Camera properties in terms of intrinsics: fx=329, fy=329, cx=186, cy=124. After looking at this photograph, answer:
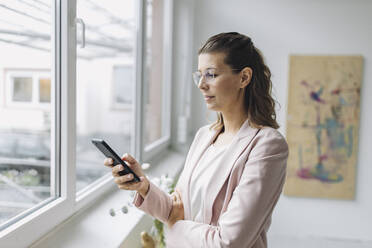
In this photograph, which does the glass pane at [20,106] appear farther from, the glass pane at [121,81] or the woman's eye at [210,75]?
the glass pane at [121,81]

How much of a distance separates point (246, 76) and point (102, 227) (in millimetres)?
780

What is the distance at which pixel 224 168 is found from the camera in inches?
37.3

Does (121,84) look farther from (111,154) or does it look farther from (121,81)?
(111,154)

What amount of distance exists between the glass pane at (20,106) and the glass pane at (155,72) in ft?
3.28

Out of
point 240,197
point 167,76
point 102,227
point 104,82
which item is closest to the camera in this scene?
point 240,197

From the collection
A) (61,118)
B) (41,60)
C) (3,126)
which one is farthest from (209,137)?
(3,126)

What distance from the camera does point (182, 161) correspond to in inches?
105

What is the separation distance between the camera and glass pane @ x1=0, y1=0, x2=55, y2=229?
3.64ft

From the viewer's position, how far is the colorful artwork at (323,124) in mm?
2961

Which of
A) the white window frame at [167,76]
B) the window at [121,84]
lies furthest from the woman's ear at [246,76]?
the window at [121,84]

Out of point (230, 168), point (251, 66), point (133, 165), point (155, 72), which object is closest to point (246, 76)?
point (251, 66)

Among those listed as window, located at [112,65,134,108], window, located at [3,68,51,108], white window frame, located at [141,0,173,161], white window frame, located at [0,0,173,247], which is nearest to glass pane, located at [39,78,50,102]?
window, located at [3,68,51,108]

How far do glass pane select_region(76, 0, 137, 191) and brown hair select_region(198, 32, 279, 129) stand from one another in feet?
2.97

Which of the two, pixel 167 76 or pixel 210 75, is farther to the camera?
pixel 167 76
